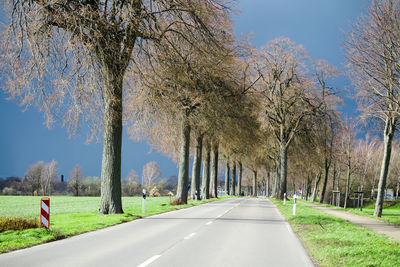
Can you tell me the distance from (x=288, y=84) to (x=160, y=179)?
244 ft

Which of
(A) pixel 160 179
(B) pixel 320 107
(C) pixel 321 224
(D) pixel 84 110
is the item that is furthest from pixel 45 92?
(A) pixel 160 179

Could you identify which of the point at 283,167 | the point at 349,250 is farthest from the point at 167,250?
the point at 283,167

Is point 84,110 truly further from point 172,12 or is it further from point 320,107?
point 320,107

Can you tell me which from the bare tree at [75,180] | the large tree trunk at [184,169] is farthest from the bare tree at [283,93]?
the bare tree at [75,180]

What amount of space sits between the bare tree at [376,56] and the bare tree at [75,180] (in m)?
70.0

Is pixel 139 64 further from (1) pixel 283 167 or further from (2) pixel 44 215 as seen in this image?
(1) pixel 283 167

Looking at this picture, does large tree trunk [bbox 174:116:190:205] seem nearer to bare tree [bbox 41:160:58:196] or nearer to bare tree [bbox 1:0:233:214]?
bare tree [bbox 1:0:233:214]

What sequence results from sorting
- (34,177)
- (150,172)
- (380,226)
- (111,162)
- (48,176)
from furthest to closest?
(150,172)
(48,176)
(34,177)
(111,162)
(380,226)

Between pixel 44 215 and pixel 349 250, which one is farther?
pixel 44 215

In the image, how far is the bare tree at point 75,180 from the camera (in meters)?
82.8

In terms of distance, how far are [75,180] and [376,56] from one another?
249ft

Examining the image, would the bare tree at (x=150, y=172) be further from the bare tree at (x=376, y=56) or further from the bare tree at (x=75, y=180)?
the bare tree at (x=376, y=56)

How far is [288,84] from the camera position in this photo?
38875 millimetres

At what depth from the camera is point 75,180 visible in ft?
278
